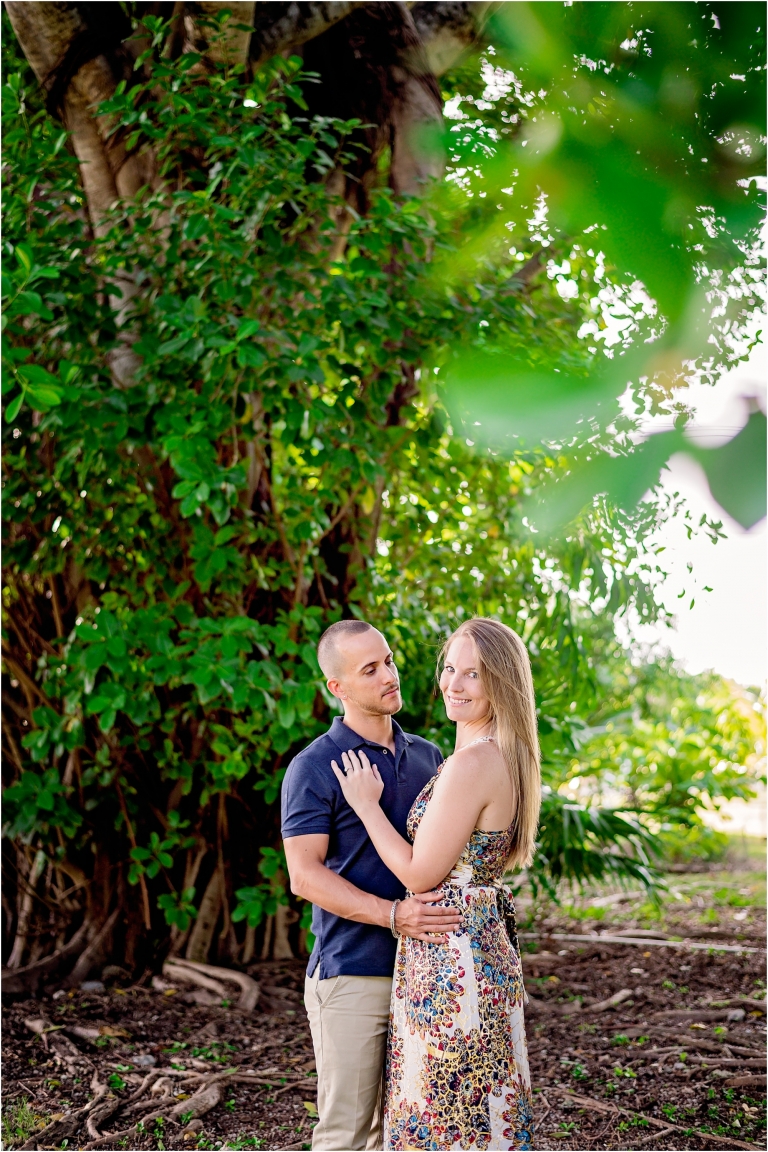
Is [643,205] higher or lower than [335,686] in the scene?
higher

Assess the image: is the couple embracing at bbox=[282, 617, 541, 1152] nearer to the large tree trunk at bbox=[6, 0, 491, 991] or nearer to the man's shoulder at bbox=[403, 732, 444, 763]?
the man's shoulder at bbox=[403, 732, 444, 763]

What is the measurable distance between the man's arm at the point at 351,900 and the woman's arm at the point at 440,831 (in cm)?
5

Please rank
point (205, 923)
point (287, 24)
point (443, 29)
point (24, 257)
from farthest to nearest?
point (205, 923)
point (443, 29)
point (287, 24)
point (24, 257)

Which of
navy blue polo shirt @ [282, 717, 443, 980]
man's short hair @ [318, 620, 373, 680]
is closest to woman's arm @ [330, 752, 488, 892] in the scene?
navy blue polo shirt @ [282, 717, 443, 980]

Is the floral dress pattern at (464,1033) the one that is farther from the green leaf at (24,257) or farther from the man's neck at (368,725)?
the green leaf at (24,257)

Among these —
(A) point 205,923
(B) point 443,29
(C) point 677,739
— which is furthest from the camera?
(C) point 677,739

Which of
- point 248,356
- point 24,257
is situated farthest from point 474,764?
point 24,257

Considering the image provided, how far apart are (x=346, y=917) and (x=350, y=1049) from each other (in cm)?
25

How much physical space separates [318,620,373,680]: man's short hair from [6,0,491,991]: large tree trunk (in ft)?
5.65

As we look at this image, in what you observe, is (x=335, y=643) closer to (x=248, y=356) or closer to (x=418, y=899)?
(x=418, y=899)

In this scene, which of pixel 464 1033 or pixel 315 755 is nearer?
pixel 464 1033

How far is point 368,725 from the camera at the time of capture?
202cm

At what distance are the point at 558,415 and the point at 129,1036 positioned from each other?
11.1 feet

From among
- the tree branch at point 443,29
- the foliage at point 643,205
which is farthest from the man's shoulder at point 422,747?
the tree branch at point 443,29
